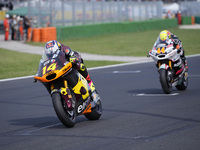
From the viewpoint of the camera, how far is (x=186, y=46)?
29969 millimetres

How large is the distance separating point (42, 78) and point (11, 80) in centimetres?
919

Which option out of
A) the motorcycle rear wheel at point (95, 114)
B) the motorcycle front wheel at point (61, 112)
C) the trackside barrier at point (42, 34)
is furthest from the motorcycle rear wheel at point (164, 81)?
the trackside barrier at point (42, 34)

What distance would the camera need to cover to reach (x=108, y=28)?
41.9 metres

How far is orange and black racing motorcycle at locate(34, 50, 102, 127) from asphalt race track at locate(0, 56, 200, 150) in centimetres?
31

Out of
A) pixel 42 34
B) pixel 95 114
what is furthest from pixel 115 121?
pixel 42 34

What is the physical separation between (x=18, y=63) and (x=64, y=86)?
1460cm

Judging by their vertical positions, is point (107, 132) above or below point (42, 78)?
below

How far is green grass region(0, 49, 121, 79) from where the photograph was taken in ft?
62.2

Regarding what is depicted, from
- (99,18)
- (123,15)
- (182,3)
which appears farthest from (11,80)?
(182,3)

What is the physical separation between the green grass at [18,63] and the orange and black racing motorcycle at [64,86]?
979 centimetres

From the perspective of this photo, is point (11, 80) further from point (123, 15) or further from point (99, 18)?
point (123, 15)

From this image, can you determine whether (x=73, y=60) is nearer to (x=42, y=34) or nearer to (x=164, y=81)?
(x=164, y=81)

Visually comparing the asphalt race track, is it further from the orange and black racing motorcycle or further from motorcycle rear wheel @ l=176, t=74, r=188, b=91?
the orange and black racing motorcycle

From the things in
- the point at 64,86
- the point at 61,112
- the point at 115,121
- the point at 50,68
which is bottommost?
the point at 115,121
